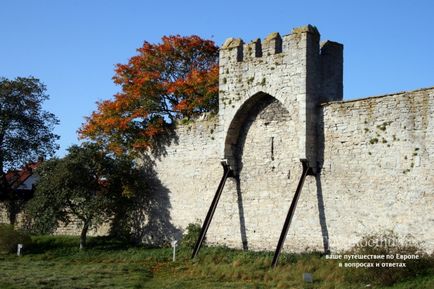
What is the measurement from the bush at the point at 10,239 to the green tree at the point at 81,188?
1160 mm

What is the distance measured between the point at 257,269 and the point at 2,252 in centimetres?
1217

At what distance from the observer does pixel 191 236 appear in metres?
22.6

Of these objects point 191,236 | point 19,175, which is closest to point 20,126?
point 19,175

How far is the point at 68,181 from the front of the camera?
2473 cm

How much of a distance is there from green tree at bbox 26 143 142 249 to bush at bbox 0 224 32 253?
1160 millimetres

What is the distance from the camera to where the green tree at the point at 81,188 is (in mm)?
24641

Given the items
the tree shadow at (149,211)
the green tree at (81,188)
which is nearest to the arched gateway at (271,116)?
the tree shadow at (149,211)

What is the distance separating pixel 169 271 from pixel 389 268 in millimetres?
6820

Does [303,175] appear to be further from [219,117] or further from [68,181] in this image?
[68,181]

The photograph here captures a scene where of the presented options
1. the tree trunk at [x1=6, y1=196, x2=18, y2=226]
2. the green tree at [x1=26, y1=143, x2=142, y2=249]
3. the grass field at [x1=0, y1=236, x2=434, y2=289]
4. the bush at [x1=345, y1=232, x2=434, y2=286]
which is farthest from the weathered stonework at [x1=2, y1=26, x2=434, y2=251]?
the tree trunk at [x1=6, y1=196, x2=18, y2=226]

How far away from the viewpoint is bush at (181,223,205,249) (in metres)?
22.4

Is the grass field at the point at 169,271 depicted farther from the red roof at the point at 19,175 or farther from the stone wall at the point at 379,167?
the red roof at the point at 19,175

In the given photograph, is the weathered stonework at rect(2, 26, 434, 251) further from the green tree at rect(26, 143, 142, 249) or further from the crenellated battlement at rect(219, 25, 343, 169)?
the green tree at rect(26, 143, 142, 249)

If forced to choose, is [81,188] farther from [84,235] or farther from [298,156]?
[298,156]
